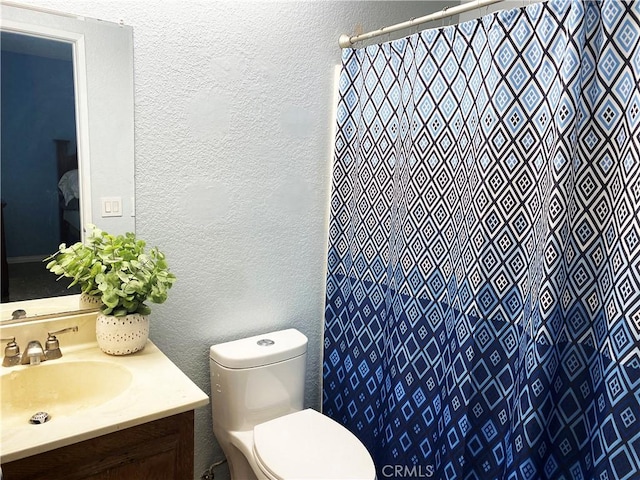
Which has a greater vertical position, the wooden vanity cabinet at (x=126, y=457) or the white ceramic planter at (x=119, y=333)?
the white ceramic planter at (x=119, y=333)

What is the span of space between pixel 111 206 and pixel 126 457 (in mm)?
788

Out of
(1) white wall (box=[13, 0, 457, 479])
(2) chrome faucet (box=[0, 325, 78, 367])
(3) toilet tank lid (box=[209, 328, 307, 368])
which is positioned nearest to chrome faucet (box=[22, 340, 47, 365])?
(2) chrome faucet (box=[0, 325, 78, 367])

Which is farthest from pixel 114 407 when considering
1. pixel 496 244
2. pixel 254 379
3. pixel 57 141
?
pixel 496 244

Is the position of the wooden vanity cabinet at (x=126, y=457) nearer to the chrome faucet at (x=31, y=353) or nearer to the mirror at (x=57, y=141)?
the chrome faucet at (x=31, y=353)

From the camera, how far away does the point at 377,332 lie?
190 centimetres

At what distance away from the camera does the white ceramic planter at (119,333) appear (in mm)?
1405

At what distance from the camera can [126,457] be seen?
1145 mm

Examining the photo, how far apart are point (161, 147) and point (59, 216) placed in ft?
1.29

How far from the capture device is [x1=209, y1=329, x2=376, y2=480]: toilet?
1.50m

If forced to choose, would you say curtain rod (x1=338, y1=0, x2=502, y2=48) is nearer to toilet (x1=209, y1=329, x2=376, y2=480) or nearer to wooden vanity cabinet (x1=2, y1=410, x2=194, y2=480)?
toilet (x1=209, y1=329, x2=376, y2=480)

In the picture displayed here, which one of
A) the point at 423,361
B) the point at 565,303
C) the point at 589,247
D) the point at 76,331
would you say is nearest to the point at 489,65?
the point at 589,247

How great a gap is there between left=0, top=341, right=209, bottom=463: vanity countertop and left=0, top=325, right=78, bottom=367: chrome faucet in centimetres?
2

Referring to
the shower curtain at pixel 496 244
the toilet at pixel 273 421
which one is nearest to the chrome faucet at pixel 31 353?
the toilet at pixel 273 421

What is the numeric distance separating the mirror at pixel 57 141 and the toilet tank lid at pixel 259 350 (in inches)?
21.1
